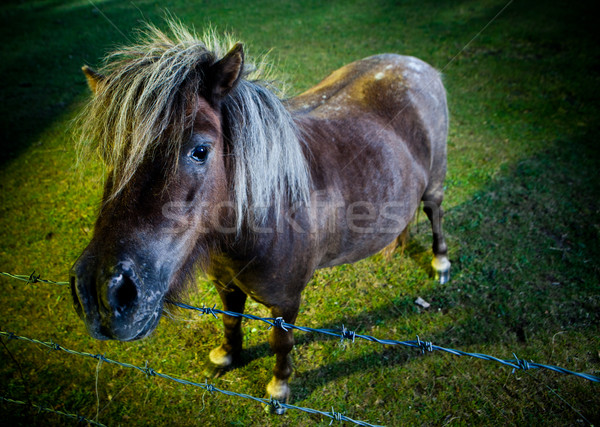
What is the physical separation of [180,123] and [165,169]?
219 mm

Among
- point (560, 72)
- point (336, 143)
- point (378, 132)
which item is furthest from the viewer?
point (560, 72)

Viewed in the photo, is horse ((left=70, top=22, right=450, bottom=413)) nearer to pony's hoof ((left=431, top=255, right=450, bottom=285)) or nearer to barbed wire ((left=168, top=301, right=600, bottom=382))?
barbed wire ((left=168, top=301, right=600, bottom=382))

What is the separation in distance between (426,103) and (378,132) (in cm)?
74

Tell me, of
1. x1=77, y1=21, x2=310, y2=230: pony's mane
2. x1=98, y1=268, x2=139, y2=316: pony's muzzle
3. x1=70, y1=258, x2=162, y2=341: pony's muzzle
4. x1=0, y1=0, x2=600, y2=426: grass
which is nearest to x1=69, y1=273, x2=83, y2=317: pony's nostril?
x1=70, y1=258, x2=162, y2=341: pony's muzzle

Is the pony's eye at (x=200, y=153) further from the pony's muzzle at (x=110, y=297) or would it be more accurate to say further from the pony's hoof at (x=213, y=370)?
the pony's hoof at (x=213, y=370)

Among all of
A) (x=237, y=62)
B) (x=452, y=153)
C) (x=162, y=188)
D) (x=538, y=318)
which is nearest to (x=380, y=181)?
(x=237, y=62)

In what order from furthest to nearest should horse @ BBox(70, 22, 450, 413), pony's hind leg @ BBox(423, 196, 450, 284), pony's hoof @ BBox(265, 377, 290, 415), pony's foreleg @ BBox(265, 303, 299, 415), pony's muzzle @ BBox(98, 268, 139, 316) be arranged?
pony's hind leg @ BBox(423, 196, 450, 284), pony's hoof @ BBox(265, 377, 290, 415), pony's foreleg @ BBox(265, 303, 299, 415), horse @ BBox(70, 22, 450, 413), pony's muzzle @ BBox(98, 268, 139, 316)

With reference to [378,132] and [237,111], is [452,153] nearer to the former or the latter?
[378,132]

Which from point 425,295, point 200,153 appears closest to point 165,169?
point 200,153

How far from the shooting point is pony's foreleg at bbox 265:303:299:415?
8.28 feet

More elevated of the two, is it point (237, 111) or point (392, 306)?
point (237, 111)

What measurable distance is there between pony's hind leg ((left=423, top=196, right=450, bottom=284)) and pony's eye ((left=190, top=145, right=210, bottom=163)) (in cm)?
272

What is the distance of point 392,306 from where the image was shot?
12.0 feet

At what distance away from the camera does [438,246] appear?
3.79m
